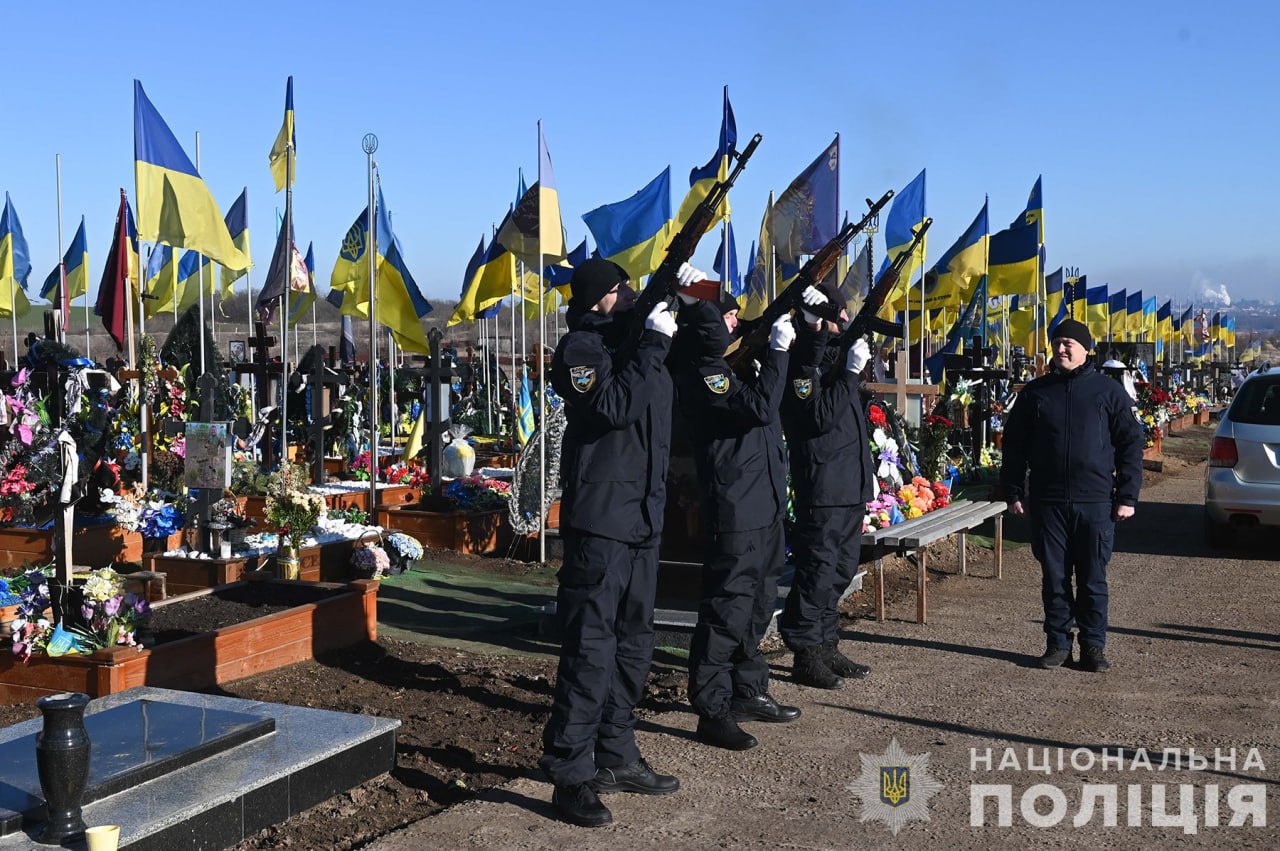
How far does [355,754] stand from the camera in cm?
494

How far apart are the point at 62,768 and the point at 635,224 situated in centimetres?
1049

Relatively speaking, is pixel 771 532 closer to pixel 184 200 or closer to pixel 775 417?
pixel 775 417

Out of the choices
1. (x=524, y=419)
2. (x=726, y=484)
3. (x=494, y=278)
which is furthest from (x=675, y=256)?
(x=494, y=278)

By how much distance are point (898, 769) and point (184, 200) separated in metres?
8.58

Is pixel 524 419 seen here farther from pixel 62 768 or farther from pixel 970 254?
pixel 62 768

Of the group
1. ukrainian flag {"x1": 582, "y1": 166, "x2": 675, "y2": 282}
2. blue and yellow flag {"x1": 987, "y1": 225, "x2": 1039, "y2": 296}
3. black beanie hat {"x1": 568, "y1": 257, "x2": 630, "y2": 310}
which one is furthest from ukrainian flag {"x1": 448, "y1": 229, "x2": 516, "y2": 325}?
black beanie hat {"x1": 568, "y1": 257, "x2": 630, "y2": 310}

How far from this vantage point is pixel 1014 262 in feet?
65.3

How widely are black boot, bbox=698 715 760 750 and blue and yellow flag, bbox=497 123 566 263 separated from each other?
6.29 metres

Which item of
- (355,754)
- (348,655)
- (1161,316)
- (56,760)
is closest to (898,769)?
(355,754)

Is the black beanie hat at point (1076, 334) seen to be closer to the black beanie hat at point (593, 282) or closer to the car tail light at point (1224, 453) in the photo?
the black beanie hat at point (593, 282)

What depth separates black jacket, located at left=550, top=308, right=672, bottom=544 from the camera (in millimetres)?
4562

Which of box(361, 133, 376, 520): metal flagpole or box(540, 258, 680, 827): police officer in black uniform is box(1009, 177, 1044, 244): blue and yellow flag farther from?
box(540, 258, 680, 827): police officer in black uniform

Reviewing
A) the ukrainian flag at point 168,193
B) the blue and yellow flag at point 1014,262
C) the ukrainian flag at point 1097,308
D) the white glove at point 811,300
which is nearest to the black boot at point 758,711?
the white glove at point 811,300

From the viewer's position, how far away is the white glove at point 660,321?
466 centimetres
